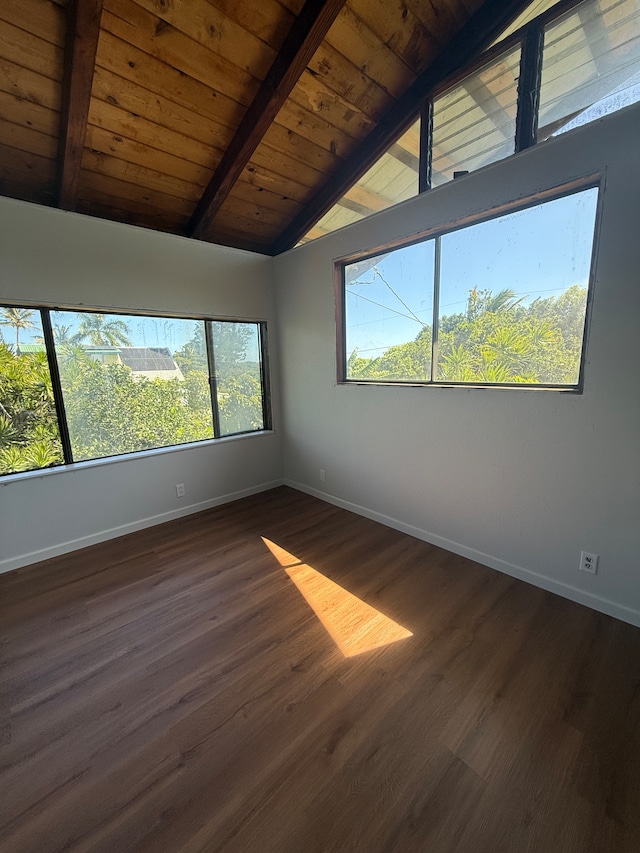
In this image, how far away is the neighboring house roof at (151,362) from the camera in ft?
9.23

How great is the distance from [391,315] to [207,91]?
1.80 meters

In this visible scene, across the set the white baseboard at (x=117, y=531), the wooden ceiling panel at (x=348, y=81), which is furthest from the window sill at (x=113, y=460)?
the wooden ceiling panel at (x=348, y=81)

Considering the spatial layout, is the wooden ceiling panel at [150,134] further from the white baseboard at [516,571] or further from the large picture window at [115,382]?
the white baseboard at [516,571]

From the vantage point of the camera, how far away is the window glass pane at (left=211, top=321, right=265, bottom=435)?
11.0 feet

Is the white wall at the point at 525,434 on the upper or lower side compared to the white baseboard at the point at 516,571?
upper

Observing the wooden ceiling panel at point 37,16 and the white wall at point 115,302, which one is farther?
the white wall at point 115,302

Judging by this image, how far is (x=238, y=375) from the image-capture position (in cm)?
353

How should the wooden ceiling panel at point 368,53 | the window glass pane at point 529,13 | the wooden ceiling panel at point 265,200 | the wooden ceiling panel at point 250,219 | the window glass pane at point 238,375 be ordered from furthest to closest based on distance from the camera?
the window glass pane at point 238,375 < the wooden ceiling panel at point 250,219 < the wooden ceiling panel at point 265,200 < the wooden ceiling panel at point 368,53 < the window glass pane at point 529,13

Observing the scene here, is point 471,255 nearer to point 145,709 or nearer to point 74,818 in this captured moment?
point 145,709

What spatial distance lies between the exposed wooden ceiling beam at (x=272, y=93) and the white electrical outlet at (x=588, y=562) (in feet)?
10.1

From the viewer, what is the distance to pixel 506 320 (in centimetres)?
207

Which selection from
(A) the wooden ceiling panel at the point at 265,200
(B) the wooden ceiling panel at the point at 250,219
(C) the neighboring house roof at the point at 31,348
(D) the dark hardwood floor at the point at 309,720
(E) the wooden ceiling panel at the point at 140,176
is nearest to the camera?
(D) the dark hardwood floor at the point at 309,720

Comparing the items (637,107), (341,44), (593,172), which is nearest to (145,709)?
(593,172)

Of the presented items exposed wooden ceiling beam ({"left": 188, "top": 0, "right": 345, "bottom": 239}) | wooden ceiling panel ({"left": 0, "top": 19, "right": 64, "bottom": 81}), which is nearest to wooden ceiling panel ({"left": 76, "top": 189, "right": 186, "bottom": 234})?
exposed wooden ceiling beam ({"left": 188, "top": 0, "right": 345, "bottom": 239})
